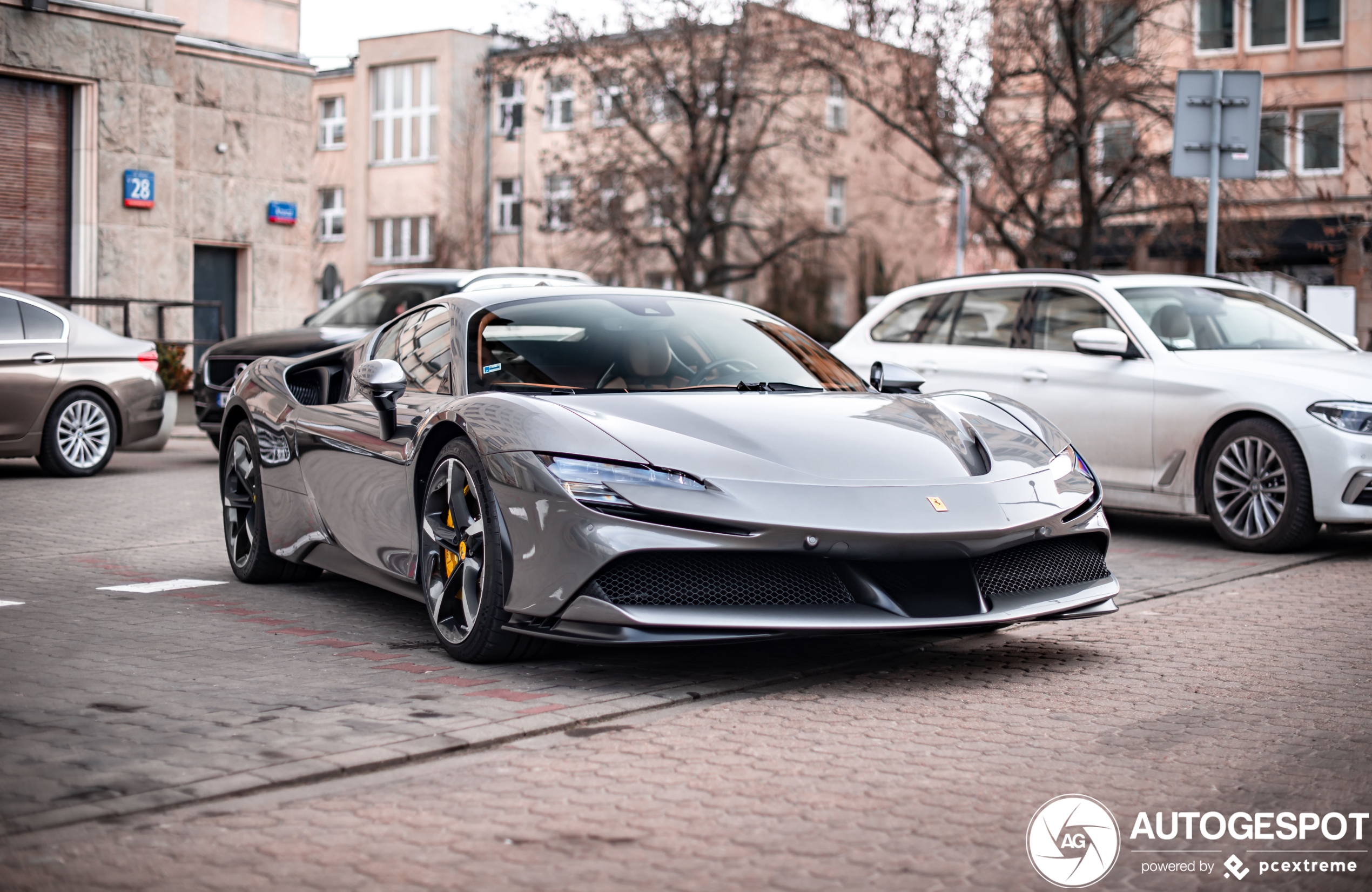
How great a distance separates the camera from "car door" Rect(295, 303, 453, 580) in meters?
5.67

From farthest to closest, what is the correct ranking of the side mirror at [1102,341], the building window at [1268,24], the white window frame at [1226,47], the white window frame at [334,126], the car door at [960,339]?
1. the white window frame at [334,126]
2. the building window at [1268,24]
3. the white window frame at [1226,47]
4. the car door at [960,339]
5. the side mirror at [1102,341]

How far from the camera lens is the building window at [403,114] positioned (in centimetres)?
5409

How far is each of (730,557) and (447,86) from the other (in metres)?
51.0

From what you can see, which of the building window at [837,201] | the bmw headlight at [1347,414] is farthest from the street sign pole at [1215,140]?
the building window at [837,201]

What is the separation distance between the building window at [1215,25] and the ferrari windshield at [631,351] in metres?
34.8

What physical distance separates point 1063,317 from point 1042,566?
5021mm

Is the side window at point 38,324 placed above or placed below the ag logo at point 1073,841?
above

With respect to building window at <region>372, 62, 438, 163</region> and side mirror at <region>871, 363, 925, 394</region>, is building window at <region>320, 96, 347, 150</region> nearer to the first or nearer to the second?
building window at <region>372, 62, 438, 163</region>

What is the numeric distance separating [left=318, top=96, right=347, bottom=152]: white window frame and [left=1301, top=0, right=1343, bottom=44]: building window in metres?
33.8

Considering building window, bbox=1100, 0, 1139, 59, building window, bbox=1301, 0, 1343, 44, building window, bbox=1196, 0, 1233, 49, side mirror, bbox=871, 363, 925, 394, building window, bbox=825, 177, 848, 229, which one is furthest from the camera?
building window, bbox=825, 177, 848, 229

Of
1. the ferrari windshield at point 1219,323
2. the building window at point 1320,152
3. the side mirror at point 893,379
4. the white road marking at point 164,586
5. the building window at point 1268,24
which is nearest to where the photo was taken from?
the side mirror at point 893,379

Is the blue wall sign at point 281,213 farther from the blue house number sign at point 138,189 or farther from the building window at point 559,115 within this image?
the building window at point 559,115

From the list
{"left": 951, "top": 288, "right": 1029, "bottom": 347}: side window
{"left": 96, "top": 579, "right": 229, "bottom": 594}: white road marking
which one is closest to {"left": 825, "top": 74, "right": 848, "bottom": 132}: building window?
{"left": 951, "top": 288, "right": 1029, "bottom": 347}: side window

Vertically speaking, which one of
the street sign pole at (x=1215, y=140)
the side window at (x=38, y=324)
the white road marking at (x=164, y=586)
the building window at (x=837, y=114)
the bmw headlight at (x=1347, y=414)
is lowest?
the white road marking at (x=164, y=586)
